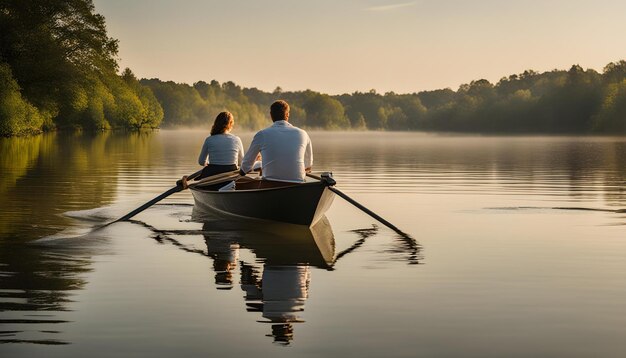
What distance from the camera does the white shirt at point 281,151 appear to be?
13.5m

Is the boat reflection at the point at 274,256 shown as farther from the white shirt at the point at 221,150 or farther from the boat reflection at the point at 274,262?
the white shirt at the point at 221,150

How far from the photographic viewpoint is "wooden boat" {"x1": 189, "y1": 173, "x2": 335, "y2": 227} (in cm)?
1311

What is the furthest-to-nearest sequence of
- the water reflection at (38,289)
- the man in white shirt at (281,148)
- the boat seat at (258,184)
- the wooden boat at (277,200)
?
1. the boat seat at (258,184)
2. the man in white shirt at (281,148)
3. the wooden boat at (277,200)
4. the water reflection at (38,289)

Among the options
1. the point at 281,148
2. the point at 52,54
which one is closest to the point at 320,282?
Answer: the point at 281,148

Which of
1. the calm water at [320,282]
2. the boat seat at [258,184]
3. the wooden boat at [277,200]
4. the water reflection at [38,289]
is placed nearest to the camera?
the calm water at [320,282]

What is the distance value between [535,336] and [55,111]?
6563 cm

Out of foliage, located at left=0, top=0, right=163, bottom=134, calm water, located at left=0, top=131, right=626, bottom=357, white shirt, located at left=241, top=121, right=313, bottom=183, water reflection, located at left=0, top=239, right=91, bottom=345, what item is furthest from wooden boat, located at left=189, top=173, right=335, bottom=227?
foliage, located at left=0, top=0, right=163, bottom=134

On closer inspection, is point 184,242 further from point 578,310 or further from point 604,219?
point 604,219

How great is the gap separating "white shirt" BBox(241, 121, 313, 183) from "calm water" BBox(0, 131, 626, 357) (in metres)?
0.89

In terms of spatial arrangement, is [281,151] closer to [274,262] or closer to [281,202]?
[281,202]

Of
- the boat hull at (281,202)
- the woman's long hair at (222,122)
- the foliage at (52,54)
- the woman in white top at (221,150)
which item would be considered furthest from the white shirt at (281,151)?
the foliage at (52,54)

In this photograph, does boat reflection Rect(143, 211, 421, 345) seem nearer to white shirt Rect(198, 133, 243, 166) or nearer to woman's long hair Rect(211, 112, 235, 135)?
white shirt Rect(198, 133, 243, 166)

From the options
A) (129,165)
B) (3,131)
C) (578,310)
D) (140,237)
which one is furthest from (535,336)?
(3,131)

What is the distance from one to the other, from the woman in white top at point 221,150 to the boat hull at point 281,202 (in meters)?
0.87
